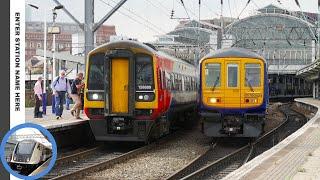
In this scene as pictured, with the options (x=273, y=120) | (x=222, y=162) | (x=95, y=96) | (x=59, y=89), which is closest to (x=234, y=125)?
(x=222, y=162)

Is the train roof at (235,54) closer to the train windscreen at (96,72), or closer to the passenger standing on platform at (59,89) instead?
the train windscreen at (96,72)

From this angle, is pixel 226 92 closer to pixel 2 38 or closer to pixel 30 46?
pixel 2 38

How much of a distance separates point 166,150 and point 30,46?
61.2 metres

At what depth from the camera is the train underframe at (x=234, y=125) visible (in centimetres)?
1678

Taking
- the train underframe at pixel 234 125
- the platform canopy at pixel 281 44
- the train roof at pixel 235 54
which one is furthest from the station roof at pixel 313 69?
the platform canopy at pixel 281 44

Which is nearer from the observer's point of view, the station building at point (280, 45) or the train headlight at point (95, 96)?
the train headlight at point (95, 96)

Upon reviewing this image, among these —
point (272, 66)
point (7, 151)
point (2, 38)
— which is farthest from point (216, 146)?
point (272, 66)

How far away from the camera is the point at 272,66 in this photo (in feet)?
250

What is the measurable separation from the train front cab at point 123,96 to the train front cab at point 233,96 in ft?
7.21

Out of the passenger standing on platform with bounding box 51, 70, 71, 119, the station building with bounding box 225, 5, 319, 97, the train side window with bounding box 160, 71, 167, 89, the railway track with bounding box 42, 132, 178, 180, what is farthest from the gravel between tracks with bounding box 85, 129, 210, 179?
the station building with bounding box 225, 5, 319, 97

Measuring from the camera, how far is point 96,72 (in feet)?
51.9

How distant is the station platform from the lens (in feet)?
29.8

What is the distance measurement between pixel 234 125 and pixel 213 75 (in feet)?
5.73

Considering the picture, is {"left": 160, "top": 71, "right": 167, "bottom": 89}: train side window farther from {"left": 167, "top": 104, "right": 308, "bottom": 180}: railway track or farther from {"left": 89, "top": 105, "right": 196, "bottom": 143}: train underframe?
{"left": 167, "top": 104, "right": 308, "bottom": 180}: railway track
